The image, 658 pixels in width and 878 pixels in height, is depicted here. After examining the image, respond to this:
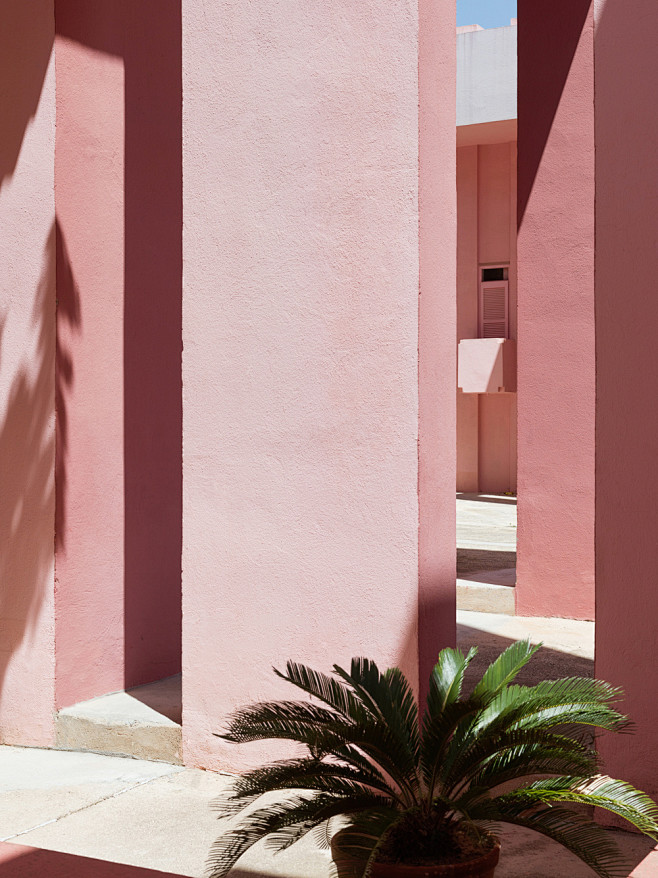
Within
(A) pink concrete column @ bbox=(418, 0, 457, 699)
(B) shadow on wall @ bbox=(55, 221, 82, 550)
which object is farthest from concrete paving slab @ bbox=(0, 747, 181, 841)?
(A) pink concrete column @ bbox=(418, 0, 457, 699)

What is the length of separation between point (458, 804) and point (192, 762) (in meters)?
2.60

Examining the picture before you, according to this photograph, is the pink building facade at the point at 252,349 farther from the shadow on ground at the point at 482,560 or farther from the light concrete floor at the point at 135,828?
the shadow on ground at the point at 482,560

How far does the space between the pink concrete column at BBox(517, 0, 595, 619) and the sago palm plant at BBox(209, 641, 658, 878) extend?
4.21m

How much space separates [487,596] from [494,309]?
15.6 meters

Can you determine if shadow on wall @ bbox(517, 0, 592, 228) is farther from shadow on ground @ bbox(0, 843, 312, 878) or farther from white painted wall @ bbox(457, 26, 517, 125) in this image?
white painted wall @ bbox(457, 26, 517, 125)

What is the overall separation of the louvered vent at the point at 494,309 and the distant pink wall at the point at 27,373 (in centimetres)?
1773

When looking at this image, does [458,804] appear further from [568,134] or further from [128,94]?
[568,134]

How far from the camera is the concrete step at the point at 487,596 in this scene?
27.4ft

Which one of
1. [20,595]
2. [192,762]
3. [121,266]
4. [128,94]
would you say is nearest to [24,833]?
[192,762]

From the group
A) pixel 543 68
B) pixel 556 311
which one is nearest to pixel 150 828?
pixel 556 311

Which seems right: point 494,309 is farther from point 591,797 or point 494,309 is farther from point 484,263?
point 591,797

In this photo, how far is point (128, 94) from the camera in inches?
258

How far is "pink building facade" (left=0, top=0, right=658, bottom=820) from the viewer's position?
463cm

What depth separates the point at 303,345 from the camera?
17.0 feet
